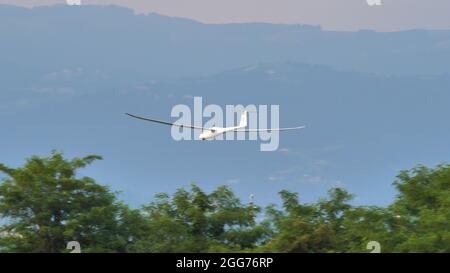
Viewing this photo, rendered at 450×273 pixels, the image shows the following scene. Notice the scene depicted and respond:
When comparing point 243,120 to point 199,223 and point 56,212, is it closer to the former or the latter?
point 199,223

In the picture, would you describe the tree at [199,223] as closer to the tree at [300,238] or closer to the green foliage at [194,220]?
the green foliage at [194,220]

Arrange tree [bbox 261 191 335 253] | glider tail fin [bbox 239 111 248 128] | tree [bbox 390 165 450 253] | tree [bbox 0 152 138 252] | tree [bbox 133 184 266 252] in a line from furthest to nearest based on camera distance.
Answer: glider tail fin [bbox 239 111 248 128] < tree [bbox 133 184 266 252] < tree [bbox 0 152 138 252] < tree [bbox 261 191 335 253] < tree [bbox 390 165 450 253]

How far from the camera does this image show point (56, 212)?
21.7 meters

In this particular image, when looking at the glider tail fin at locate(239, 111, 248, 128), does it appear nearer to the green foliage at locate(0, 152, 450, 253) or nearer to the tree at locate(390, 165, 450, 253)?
the tree at locate(390, 165, 450, 253)

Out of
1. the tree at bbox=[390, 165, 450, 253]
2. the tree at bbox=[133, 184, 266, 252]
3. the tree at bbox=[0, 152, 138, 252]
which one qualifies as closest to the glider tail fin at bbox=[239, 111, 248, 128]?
the tree at bbox=[390, 165, 450, 253]

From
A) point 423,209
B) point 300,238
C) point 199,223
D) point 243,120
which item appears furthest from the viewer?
point 243,120

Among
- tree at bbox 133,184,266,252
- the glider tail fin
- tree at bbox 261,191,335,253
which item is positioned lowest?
tree at bbox 261,191,335,253

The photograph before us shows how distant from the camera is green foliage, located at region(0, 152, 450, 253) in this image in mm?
20250

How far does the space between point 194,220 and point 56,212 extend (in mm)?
4002

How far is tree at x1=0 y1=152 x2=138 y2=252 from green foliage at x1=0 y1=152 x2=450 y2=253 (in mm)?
28

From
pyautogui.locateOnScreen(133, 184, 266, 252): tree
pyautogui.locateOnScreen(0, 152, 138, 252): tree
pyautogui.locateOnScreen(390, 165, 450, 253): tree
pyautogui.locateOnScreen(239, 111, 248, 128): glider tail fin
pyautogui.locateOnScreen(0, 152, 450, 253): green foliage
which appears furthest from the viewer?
pyautogui.locateOnScreen(239, 111, 248, 128): glider tail fin

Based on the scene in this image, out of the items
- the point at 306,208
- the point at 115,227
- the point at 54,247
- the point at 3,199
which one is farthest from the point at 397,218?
the point at 3,199

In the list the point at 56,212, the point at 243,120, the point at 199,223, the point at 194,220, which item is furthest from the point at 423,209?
the point at 243,120

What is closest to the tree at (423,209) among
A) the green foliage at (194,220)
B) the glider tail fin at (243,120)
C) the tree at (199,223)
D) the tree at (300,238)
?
the green foliage at (194,220)
